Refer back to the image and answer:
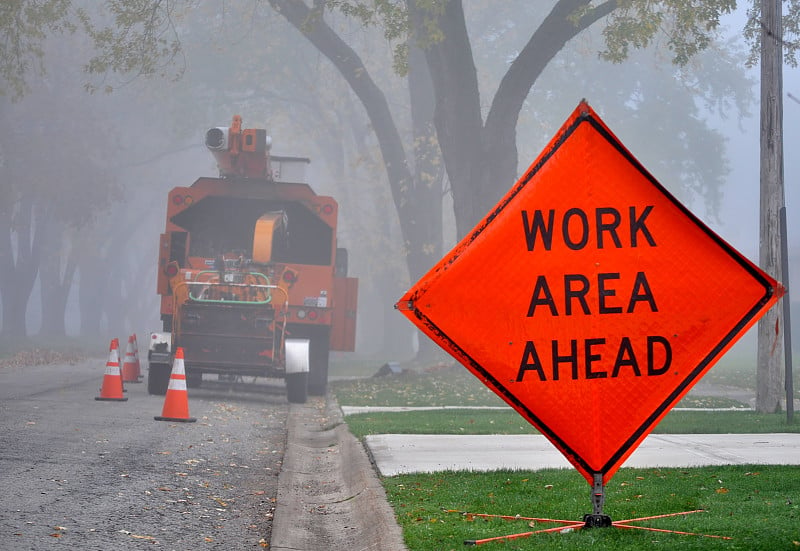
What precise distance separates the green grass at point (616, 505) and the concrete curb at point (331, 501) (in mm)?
147

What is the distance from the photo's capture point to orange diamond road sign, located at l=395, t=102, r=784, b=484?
5.51 meters

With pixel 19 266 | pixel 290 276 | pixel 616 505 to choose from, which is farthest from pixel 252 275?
pixel 19 266

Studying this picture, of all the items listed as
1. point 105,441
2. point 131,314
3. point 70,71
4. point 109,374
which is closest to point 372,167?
point 70,71

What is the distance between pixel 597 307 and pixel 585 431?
610 millimetres

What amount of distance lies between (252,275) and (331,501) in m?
10.2

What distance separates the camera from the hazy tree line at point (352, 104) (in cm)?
2205

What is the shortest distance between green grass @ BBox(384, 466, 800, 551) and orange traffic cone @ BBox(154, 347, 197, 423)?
5156mm

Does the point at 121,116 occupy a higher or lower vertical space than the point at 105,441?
higher

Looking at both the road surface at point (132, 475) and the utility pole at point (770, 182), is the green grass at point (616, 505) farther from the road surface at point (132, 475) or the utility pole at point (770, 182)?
the utility pole at point (770, 182)

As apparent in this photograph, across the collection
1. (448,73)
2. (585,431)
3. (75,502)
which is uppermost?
(448,73)

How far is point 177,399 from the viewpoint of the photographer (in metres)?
12.8

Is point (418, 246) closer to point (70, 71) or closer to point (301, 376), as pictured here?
point (301, 376)

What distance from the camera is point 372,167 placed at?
35500 millimetres

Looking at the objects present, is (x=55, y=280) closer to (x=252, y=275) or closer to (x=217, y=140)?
(x=217, y=140)
